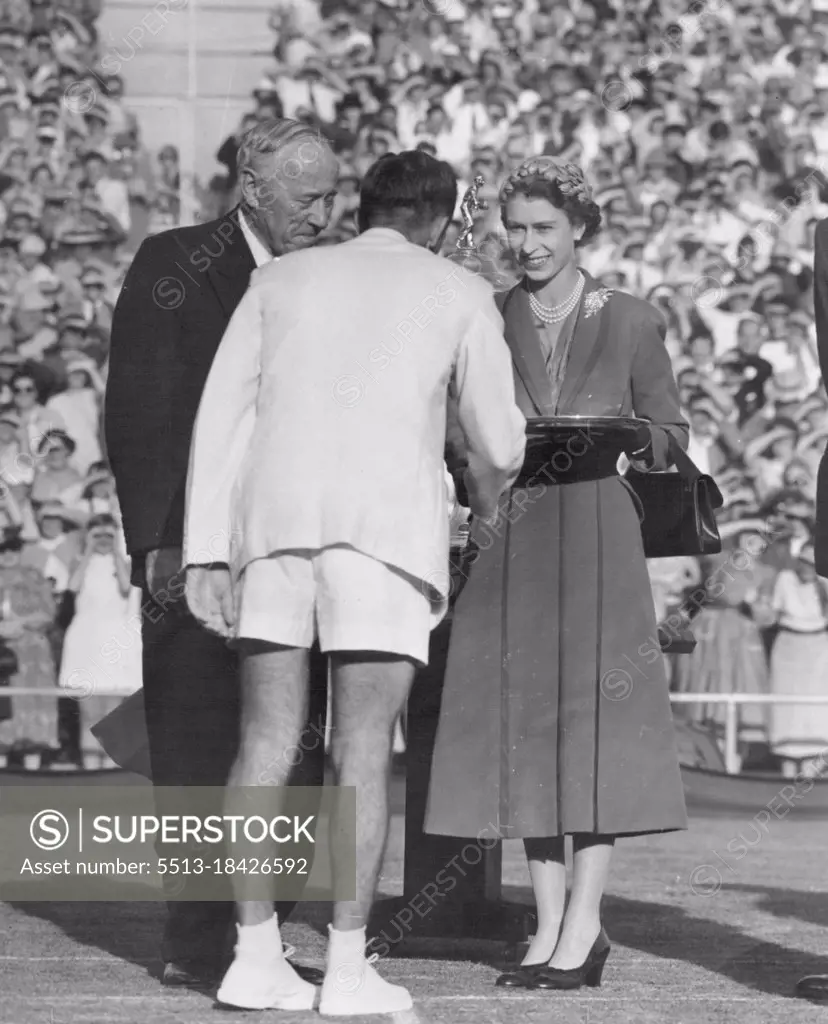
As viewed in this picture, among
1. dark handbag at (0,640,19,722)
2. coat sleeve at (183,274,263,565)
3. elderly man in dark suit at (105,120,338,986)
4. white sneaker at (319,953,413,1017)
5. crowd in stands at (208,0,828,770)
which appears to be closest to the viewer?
white sneaker at (319,953,413,1017)

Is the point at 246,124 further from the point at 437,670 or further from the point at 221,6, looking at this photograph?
the point at 437,670

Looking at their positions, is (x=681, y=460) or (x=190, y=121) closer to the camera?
(x=681, y=460)

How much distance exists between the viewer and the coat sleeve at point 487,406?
395 cm

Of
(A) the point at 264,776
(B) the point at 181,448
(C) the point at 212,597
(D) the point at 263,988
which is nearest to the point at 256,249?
(B) the point at 181,448

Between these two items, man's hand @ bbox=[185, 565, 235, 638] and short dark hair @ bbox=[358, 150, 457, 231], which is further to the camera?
short dark hair @ bbox=[358, 150, 457, 231]

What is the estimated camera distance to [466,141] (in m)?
12.1

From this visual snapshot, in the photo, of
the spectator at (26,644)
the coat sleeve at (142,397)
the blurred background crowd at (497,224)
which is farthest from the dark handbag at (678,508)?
the blurred background crowd at (497,224)

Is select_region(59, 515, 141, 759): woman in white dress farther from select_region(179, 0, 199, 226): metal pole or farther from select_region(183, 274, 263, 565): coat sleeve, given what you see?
select_region(183, 274, 263, 565): coat sleeve

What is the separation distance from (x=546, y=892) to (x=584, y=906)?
151 millimetres

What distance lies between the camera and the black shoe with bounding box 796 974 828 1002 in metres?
4.24

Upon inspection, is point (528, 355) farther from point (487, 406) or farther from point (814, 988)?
point (814, 988)

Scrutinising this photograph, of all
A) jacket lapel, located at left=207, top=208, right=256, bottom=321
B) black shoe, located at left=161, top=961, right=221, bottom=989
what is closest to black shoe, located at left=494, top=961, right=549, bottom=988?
black shoe, located at left=161, top=961, right=221, bottom=989

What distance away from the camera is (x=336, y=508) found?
3.82 metres

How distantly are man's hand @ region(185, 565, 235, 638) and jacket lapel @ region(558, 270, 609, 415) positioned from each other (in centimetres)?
101
